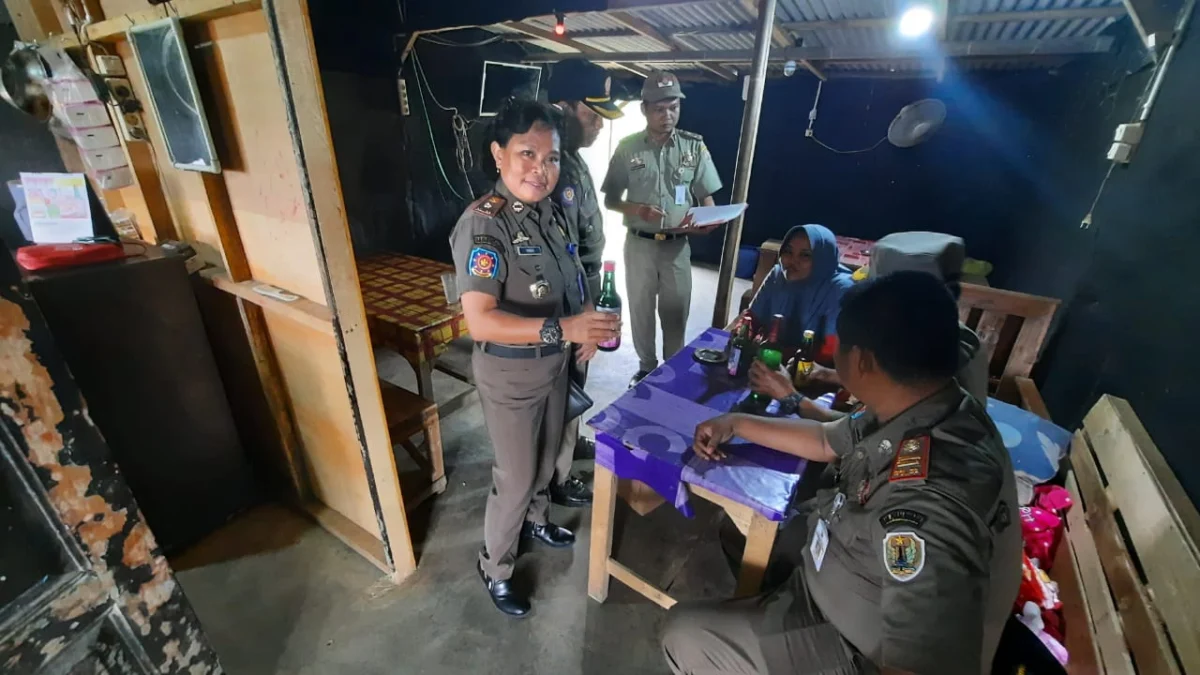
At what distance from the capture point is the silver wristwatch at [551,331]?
1397 mm

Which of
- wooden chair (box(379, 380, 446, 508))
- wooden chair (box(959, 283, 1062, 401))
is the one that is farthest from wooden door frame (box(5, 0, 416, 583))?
wooden chair (box(959, 283, 1062, 401))

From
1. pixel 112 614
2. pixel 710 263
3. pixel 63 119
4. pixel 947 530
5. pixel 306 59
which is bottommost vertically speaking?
pixel 710 263

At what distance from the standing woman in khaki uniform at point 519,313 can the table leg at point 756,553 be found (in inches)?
26.6

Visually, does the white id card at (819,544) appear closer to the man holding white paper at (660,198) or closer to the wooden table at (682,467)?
the wooden table at (682,467)

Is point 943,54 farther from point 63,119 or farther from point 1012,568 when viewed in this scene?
point 63,119

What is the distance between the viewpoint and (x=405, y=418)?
208cm


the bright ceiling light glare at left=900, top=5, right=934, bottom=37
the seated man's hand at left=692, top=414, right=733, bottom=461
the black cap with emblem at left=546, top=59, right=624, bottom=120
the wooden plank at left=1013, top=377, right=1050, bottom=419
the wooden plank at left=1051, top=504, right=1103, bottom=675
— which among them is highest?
the bright ceiling light glare at left=900, top=5, right=934, bottom=37

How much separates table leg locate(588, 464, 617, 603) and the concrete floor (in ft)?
0.28

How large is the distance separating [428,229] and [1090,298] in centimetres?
469

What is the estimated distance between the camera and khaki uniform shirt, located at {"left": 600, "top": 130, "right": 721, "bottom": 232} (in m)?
3.03

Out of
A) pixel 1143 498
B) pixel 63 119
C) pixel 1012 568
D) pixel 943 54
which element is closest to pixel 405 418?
pixel 63 119

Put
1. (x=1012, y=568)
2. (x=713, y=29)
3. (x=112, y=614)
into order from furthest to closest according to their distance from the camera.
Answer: (x=713, y=29) < (x=1012, y=568) < (x=112, y=614)

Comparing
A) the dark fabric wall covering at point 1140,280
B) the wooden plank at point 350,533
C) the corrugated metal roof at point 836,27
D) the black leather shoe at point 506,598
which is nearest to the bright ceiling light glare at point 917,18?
the corrugated metal roof at point 836,27

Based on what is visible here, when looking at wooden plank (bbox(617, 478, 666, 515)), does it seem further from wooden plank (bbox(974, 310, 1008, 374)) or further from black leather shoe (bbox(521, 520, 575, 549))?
wooden plank (bbox(974, 310, 1008, 374))
